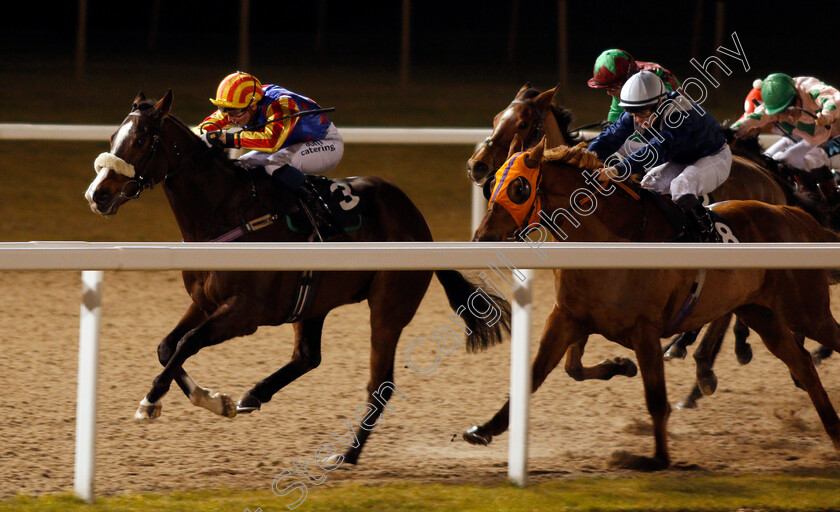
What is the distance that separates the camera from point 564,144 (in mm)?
5098

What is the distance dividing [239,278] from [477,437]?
3.52ft

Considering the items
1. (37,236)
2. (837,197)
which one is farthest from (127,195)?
(37,236)

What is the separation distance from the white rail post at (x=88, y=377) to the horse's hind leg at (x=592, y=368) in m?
2.09

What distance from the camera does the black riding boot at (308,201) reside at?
4.41 meters

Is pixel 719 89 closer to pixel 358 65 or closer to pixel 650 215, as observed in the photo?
pixel 358 65

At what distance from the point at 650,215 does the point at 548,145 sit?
1.06 meters

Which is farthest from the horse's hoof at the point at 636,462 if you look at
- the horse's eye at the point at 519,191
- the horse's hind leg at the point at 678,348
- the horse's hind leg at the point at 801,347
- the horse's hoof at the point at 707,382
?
the horse's hind leg at the point at 678,348

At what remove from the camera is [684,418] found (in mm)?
4688

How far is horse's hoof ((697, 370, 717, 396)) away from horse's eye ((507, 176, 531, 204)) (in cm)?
155

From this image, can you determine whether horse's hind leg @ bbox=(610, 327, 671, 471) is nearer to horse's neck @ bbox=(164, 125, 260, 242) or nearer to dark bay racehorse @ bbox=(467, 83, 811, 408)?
dark bay racehorse @ bbox=(467, 83, 811, 408)

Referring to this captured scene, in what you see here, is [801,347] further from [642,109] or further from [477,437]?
[477,437]

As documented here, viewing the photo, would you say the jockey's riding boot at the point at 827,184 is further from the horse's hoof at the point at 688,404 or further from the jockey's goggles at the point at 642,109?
the jockey's goggles at the point at 642,109

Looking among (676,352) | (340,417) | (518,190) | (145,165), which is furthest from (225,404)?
(676,352)

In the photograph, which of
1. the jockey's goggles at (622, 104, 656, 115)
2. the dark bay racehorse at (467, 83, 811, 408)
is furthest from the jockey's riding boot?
the jockey's goggles at (622, 104, 656, 115)
